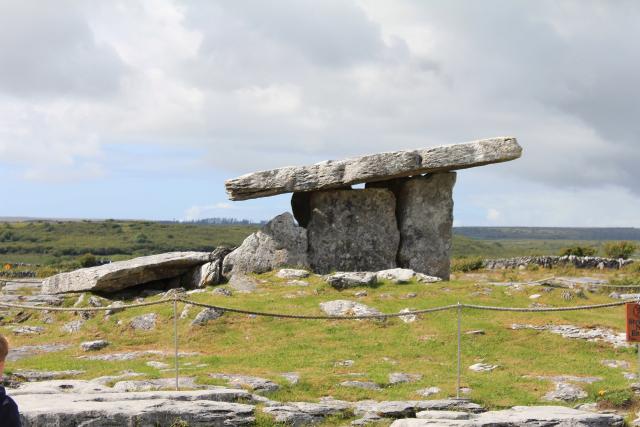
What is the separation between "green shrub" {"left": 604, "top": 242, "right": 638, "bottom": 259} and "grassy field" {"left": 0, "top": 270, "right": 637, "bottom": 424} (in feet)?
85.2

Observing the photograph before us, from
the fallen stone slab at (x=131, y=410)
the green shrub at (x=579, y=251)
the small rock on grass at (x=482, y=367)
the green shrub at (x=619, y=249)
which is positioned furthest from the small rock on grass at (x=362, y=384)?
the green shrub at (x=619, y=249)

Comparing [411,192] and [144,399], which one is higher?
[411,192]

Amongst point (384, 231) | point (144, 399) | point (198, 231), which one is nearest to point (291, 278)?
point (384, 231)

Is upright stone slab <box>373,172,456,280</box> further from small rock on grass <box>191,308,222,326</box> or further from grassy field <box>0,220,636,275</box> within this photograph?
grassy field <box>0,220,636,275</box>

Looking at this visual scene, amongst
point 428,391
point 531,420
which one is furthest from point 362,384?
point 531,420

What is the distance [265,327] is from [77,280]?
859 centimetres

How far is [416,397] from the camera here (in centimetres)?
1373

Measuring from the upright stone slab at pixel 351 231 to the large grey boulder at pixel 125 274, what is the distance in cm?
404

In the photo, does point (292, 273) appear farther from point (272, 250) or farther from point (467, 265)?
point (467, 265)

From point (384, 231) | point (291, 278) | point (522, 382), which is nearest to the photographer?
point (522, 382)

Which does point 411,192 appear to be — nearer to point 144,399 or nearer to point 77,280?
point 77,280

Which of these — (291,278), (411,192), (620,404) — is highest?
(411,192)

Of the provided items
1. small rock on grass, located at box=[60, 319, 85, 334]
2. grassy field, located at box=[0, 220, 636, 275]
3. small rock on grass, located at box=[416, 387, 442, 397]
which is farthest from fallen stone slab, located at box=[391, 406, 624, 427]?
grassy field, located at box=[0, 220, 636, 275]

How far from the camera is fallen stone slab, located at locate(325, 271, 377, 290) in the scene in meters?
23.0
